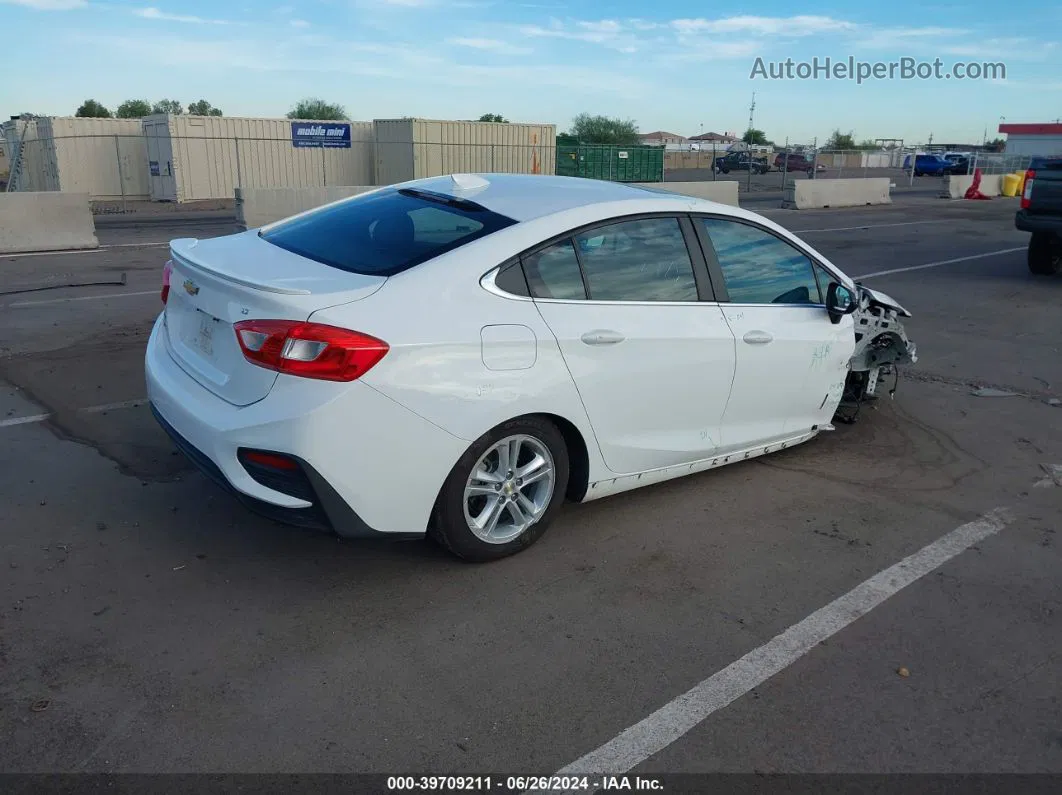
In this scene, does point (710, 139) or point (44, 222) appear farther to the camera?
point (710, 139)

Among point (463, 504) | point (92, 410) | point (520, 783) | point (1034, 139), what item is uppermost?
point (1034, 139)

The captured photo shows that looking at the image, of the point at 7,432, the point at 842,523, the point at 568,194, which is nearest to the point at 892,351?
the point at 842,523

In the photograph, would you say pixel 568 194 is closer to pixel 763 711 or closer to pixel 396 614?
pixel 396 614

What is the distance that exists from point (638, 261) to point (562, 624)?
1.77 meters

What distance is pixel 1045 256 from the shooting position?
1335 centimetres

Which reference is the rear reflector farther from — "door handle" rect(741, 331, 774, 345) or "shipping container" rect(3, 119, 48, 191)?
"shipping container" rect(3, 119, 48, 191)

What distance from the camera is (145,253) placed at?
14.4 meters

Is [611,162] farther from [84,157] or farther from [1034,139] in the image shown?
[1034,139]

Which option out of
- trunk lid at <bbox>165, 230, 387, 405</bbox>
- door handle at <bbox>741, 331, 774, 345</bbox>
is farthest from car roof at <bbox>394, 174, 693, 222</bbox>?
trunk lid at <bbox>165, 230, 387, 405</bbox>

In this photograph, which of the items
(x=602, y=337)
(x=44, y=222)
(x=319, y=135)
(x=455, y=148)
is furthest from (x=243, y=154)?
(x=602, y=337)

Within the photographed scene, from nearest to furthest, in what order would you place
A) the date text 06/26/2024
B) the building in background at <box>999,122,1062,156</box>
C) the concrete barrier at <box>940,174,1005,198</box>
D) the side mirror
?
the date text 06/26/2024 → the side mirror → the concrete barrier at <box>940,174,1005,198</box> → the building in background at <box>999,122,1062,156</box>

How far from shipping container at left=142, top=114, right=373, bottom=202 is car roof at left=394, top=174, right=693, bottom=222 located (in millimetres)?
25004

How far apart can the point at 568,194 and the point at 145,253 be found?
11865 mm

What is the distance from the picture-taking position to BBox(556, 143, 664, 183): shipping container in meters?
36.7
